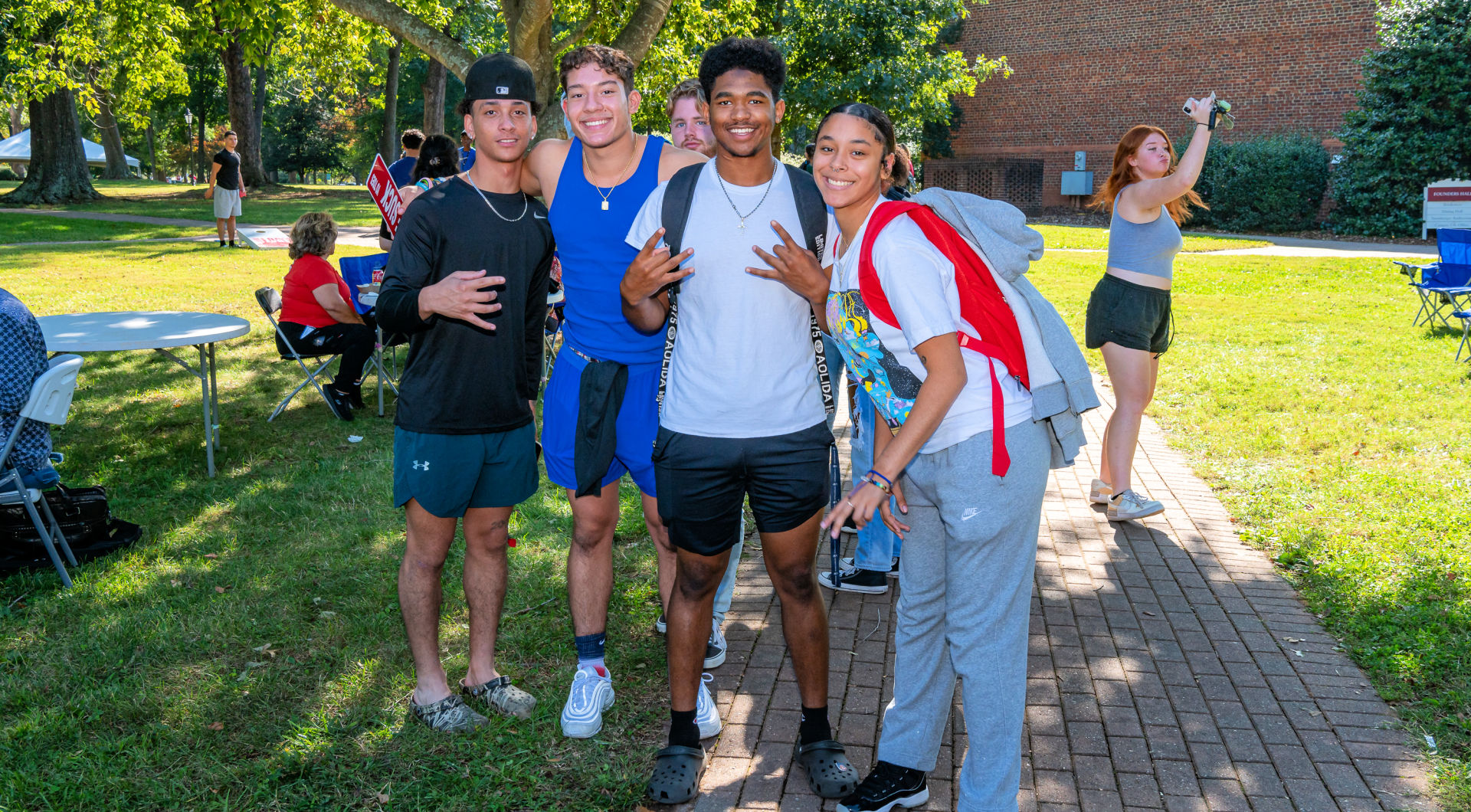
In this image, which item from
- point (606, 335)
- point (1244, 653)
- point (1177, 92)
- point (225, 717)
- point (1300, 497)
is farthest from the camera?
point (1177, 92)

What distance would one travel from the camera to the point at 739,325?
2.90 m

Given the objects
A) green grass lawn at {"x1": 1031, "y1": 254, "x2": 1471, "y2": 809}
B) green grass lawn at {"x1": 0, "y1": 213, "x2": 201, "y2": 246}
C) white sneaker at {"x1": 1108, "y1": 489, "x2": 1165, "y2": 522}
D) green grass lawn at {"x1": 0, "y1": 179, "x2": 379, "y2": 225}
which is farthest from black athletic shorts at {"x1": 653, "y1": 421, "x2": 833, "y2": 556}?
green grass lawn at {"x1": 0, "y1": 179, "x2": 379, "y2": 225}

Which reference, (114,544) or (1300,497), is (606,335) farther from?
(1300,497)

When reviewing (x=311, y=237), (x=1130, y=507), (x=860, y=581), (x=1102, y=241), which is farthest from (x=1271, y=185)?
(x=860, y=581)

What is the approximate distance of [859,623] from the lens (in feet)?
14.8

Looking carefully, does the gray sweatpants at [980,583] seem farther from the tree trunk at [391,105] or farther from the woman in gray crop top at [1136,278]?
the tree trunk at [391,105]

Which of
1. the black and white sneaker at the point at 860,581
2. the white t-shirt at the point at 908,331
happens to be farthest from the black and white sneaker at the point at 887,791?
the black and white sneaker at the point at 860,581

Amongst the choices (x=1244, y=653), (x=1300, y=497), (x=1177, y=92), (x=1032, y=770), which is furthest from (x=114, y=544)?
(x=1177, y=92)

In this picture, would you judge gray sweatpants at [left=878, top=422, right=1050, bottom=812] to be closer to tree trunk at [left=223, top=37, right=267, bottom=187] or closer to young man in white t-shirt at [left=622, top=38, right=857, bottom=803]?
young man in white t-shirt at [left=622, top=38, right=857, bottom=803]

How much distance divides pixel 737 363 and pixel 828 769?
1276 mm

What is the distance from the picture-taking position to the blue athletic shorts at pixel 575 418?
3.40 m

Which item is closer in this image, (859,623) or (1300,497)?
(859,623)

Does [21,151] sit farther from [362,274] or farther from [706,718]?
[706,718]

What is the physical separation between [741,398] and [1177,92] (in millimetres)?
32252
